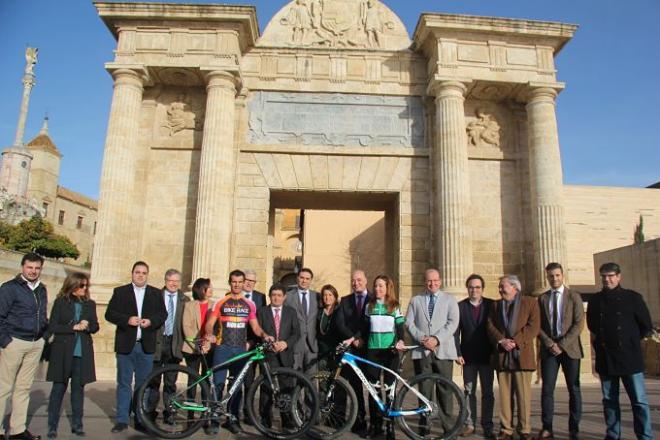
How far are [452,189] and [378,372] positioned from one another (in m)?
6.93

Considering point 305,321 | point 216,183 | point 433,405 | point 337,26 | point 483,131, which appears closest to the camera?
point 433,405

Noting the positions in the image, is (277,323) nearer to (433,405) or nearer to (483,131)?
(433,405)

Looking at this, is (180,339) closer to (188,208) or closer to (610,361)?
(610,361)

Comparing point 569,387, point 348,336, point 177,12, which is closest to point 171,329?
point 348,336

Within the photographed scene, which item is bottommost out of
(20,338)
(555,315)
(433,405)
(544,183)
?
(433,405)

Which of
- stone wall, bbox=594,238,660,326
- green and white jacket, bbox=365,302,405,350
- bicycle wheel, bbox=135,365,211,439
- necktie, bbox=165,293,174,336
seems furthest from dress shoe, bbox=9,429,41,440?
stone wall, bbox=594,238,660,326

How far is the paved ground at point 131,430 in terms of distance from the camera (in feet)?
18.6

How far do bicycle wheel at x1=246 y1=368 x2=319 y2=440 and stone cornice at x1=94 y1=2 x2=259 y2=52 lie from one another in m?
9.55

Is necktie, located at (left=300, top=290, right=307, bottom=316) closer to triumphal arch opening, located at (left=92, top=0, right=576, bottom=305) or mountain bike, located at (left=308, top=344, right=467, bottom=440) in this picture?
mountain bike, located at (left=308, top=344, right=467, bottom=440)

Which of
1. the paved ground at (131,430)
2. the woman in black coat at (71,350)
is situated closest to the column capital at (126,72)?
the paved ground at (131,430)

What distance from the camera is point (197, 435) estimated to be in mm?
5648

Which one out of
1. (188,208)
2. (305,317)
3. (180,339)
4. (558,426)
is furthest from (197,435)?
(188,208)

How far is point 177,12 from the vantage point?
12.4 metres

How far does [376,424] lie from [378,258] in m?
21.6
